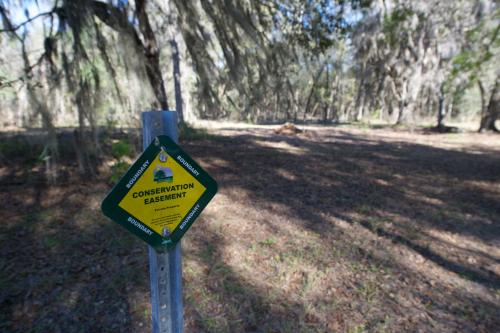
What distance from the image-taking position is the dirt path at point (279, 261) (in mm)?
2484

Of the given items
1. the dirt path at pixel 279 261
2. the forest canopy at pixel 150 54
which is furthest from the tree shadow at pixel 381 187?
the forest canopy at pixel 150 54

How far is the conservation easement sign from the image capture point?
1142 millimetres

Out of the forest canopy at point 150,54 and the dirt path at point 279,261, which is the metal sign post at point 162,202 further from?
the forest canopy at point 150,54

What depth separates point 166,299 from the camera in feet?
4.25

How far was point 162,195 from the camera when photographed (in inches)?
48.1

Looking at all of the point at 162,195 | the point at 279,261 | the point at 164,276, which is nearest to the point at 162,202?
the point at 162,195

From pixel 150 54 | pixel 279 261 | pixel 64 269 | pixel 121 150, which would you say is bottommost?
pixel 279 261

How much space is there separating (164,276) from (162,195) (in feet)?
1.14

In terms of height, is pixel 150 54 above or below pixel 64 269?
above

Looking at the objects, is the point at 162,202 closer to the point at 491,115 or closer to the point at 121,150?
the point at 121,150

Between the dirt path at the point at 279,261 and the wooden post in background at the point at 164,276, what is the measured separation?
1228mm

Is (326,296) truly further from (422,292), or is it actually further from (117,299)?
(117,299)

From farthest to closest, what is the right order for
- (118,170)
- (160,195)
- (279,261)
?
(118,170), (279,261), (160,195)

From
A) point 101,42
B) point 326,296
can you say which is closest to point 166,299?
point 326,296
